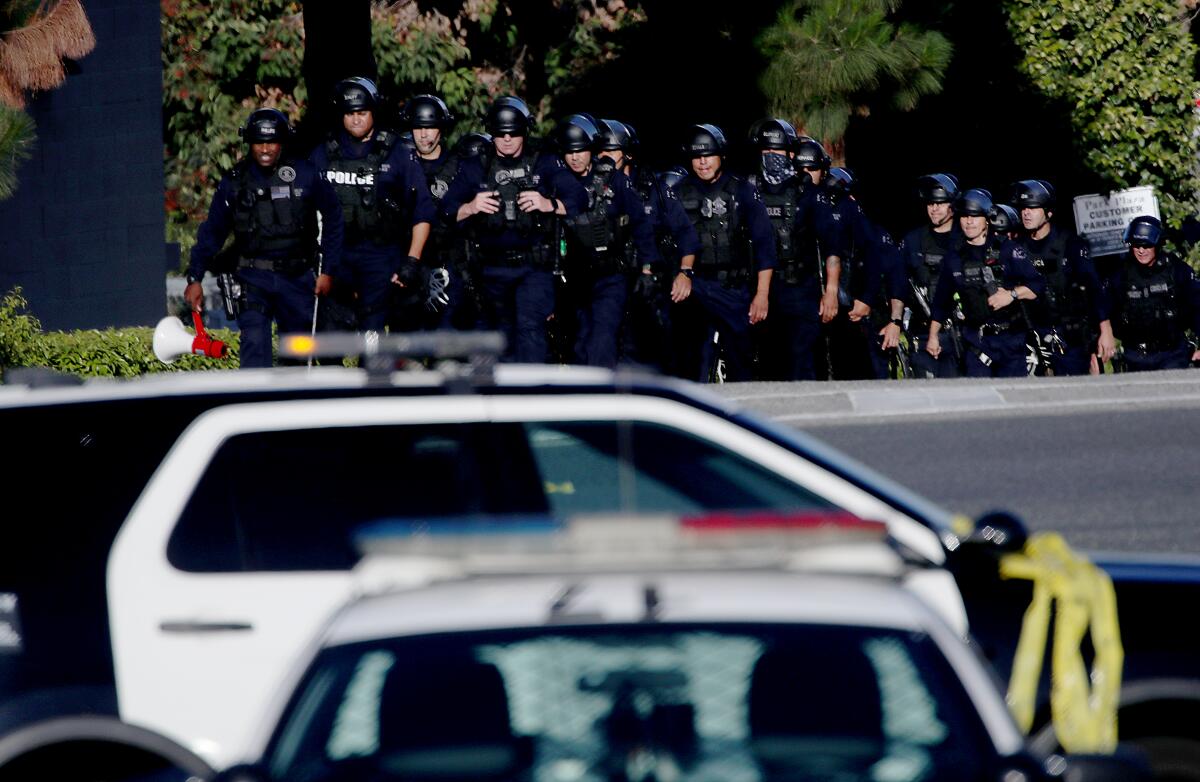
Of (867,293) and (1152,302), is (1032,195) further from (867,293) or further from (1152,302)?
(867,293)

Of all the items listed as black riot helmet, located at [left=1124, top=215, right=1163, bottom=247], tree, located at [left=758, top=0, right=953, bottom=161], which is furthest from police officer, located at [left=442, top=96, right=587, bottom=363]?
tree, located at [left=758, top=0, right=953, bottom=161]

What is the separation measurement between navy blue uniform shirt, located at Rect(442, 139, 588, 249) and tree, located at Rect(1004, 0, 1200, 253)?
41.8 feet

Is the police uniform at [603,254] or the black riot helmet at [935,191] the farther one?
the black riot helmet at [935,191]

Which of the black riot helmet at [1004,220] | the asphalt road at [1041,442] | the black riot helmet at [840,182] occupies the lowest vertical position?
the asphalt road at [1041,442]

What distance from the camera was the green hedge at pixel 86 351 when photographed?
1602 cm

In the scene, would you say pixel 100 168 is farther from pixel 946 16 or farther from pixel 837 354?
pixel 946 16

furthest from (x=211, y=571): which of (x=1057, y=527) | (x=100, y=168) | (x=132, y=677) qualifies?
(x=100, y=168)

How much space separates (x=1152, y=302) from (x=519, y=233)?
522 centimetres

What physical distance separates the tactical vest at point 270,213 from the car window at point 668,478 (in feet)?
26.3

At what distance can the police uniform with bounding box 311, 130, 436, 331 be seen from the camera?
1548 centimetres

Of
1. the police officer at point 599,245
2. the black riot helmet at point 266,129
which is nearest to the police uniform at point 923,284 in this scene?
the police officer at point 599,245

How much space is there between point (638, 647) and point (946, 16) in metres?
21.5

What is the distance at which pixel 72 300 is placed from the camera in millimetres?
19719

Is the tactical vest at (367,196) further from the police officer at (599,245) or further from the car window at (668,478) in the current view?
the car window at (668,478)
